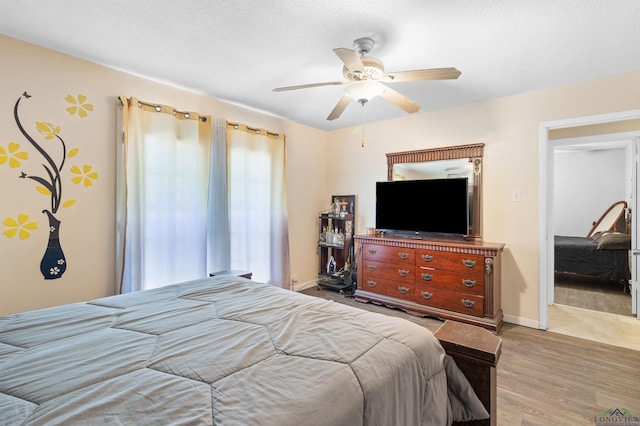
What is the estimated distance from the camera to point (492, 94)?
3.26m

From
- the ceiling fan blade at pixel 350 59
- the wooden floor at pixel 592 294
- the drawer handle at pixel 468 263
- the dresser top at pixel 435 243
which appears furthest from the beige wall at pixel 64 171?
the wooden floor at pixel 592 294

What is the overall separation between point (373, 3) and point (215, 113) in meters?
2.24

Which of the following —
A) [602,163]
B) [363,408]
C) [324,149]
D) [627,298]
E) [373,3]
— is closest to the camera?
[363,408]

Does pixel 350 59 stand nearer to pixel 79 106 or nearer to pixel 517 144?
pixel 79 106

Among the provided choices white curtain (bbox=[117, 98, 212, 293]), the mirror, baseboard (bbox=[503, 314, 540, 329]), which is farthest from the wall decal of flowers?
baseboard (bbox=[503, 314, 540, 329])

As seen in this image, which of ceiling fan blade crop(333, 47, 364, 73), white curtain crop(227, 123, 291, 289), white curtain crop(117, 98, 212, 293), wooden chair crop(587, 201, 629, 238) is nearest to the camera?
ceiling fan blade crop(333, 47, 364, 73)

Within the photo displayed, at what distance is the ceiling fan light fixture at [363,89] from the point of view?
2.17 meters

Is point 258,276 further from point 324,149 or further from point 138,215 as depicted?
point 324,149

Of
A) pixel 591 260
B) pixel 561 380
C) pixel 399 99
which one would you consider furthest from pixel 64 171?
pixel 591 260

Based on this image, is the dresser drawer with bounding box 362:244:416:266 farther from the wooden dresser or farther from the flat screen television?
the flat screen television

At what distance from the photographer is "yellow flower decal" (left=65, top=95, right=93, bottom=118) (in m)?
2.44

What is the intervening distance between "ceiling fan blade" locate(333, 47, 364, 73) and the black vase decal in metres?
2.52

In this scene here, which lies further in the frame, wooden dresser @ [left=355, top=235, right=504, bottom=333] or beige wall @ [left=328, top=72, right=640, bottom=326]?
wooden dresser @ [left=355, top=235, right=504, bottom=333]

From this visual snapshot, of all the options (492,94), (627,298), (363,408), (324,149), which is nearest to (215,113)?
(324,149)
